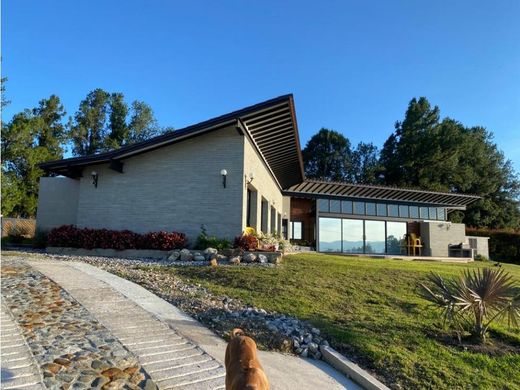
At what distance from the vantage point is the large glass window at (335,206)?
25.2 meters

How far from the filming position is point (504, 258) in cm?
3108

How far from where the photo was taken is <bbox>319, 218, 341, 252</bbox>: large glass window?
24.6m

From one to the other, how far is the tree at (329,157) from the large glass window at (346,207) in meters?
25.0

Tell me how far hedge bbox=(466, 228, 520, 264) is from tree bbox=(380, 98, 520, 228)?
8.87 meters

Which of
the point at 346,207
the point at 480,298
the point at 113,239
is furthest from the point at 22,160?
the point at 480,298

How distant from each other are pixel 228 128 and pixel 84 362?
10.8 metres

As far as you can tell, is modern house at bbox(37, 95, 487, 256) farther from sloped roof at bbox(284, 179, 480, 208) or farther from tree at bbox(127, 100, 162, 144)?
tree at bbox(127, 100, 162, 144)

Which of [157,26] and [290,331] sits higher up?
[157,26]

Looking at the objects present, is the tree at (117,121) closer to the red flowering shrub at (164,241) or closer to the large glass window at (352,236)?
the large glass window at (352,236)

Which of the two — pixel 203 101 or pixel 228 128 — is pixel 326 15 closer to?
pixel 228 128

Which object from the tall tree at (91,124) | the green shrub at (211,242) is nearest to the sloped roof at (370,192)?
the green shrub at (211,242)

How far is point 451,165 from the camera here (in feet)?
135

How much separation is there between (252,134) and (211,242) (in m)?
4.67

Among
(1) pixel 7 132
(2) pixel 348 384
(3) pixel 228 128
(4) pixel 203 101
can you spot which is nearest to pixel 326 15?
(3) pixel 228 128
